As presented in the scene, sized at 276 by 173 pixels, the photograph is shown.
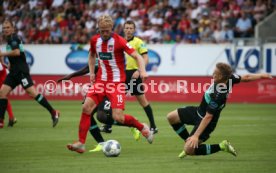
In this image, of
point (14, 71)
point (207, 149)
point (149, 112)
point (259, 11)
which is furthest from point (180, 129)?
point (259, 11)

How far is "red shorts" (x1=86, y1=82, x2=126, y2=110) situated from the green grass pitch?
0.81 m

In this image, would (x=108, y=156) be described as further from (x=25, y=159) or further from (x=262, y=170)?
(x=262, y=170)

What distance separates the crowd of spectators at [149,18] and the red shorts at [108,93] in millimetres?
15205

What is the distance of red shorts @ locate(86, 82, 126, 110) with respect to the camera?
1036 centimetres

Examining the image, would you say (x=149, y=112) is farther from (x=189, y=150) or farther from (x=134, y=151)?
(x=189, y=150)

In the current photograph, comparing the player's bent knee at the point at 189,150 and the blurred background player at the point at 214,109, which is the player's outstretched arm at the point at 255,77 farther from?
the player's bent knee at the point at 189,150

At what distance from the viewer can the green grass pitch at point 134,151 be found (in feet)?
29.2

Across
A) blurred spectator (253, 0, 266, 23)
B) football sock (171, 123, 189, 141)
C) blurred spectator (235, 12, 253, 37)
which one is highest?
blurred spectator (253, 0, 266, 23)

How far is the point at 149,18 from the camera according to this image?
87.2ft

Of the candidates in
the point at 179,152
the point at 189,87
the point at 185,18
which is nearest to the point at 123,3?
the point at 185,18

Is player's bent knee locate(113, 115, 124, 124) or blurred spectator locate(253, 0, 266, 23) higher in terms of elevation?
blurred spectator locate(253, 0, 266, 23)

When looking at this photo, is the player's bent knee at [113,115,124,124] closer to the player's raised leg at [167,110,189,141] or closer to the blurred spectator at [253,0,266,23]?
the player's raised leg at [167,110,189,141]

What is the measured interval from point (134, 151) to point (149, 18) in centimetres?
1627

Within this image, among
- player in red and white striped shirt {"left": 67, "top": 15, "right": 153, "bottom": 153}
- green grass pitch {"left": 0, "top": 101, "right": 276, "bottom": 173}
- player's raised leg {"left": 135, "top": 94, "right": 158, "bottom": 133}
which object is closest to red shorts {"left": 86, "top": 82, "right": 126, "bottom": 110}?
player in red and white striped shirt {"left": 67, "top": 15, "right": 153, "bottom": 153}
